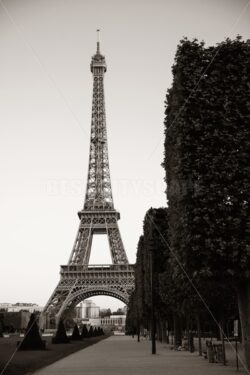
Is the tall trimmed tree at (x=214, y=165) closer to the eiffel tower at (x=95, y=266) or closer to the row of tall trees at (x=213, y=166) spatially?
the row of tall trees at (x=213, y=166)

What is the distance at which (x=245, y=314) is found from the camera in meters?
17.4

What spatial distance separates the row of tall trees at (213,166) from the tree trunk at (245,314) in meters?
0.04

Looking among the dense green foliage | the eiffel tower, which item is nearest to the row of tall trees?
the dense green foliage

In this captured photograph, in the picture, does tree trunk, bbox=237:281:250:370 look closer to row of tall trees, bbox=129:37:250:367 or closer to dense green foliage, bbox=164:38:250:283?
row of tall trees, bbox=129:37:250:367

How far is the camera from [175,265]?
778 inches

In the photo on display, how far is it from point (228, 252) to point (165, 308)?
26.7 metres

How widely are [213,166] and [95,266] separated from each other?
246 ft

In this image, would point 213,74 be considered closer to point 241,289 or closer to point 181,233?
point 181,233

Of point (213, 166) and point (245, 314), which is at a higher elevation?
point (213, 166)

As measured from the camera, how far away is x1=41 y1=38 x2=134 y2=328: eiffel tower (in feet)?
285

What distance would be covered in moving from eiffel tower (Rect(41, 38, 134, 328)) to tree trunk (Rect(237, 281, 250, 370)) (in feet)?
215

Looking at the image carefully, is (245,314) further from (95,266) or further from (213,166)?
(95,266)

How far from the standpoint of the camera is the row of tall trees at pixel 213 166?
17.0 meters

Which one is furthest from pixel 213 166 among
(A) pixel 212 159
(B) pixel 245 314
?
(B) pixel 245 314
